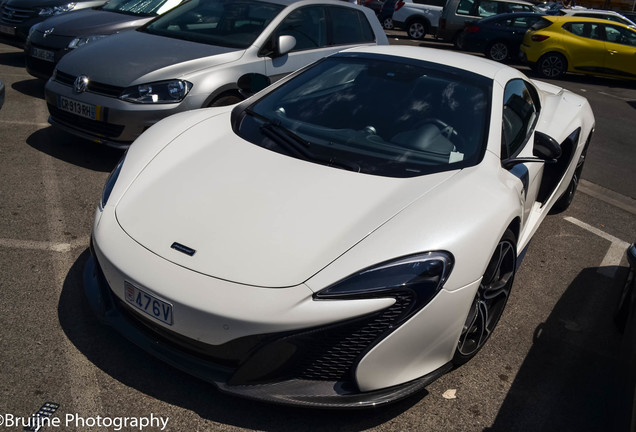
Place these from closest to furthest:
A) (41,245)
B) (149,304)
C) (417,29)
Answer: (149,304) → (41,245) → (417,29)

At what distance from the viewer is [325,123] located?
3881mm

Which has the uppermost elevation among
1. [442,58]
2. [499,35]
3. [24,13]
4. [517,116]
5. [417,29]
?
[442,58]

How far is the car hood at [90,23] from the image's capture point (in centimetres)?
782

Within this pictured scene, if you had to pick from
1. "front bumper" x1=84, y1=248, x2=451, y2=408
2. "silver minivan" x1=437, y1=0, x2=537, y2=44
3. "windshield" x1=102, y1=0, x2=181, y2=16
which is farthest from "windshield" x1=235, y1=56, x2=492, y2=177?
"silver minivan" x1=437, y1=0, x2=537, y2=44

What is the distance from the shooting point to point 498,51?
16734mm

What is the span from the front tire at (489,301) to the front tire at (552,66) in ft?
40.7

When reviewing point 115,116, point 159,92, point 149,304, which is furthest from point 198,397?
point 159,92

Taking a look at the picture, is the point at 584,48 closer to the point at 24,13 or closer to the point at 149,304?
the point at 24,13

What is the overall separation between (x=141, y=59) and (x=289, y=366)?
3.91 m

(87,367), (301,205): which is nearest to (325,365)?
(301,205)

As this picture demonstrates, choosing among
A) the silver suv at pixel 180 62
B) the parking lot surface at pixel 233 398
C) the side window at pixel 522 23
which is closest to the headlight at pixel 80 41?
the silver suv at pixel 180 62

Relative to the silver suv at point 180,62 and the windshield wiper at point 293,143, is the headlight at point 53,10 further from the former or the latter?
the windshield wiper at point 293,143

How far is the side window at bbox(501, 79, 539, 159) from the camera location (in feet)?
12.7

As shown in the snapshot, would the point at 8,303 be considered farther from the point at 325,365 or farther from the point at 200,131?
the point at 325,365
